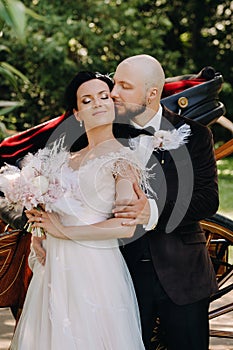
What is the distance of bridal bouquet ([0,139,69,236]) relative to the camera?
2.54m

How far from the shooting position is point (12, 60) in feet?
42.7

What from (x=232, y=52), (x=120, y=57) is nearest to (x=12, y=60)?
(x=120, y=57)

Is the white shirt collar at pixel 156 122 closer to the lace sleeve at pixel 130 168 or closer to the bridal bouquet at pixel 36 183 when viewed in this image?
the lace sleeve at pixel 130 168

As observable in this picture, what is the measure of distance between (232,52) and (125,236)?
15.1 metres

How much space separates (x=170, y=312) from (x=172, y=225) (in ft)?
1.07

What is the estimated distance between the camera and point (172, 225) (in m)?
2.67

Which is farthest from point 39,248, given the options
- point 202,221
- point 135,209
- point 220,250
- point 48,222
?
point 220,250

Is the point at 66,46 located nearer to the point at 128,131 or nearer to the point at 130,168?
the point at 128,131

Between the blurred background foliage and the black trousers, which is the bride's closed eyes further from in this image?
the blurred background foliage

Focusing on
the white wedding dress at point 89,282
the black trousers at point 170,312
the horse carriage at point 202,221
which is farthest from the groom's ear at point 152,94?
the black trousers at point 170,312

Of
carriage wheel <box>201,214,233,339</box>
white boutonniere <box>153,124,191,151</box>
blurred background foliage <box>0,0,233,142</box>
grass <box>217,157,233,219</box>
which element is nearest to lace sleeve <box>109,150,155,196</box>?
white boutonniere <box>153,124,191,151</box>

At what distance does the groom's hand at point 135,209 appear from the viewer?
249 centimetres

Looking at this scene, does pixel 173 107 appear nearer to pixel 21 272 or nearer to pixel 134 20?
pixel 21 272

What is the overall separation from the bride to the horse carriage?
33 cm
